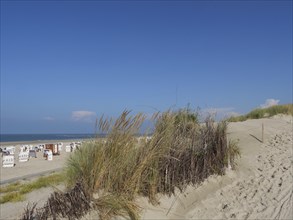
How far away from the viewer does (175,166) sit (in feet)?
25.2

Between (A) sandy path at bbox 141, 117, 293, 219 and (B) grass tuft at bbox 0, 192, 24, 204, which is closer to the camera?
(A) sandy path at bbox 141, 117, 293, 219

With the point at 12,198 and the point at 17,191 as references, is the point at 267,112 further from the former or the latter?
the point at 12,198

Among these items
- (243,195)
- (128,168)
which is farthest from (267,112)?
(128,168)

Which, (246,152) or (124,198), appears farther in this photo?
(246,152)

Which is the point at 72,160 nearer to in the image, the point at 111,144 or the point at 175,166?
the point at 111,144

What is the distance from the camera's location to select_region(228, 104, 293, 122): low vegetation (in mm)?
27047

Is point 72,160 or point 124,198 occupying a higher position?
point 72,160

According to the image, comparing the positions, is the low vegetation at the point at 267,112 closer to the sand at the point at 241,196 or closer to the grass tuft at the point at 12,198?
the sand at the point at 241,196

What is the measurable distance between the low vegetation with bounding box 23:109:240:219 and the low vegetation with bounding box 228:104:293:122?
19.2 meters

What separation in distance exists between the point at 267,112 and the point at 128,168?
23.6 metres

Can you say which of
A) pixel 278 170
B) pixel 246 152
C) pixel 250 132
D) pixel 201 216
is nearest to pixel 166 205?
pixel 201 216

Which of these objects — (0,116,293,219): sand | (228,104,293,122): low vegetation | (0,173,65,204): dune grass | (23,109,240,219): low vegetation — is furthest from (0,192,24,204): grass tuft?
(228,104,293,122): low vegetation

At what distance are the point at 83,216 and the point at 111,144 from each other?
4.21 ft

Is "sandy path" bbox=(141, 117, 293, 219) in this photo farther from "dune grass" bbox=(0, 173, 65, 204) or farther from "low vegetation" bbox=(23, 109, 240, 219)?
"dune grass" bbox=(0, 173, 65, 204)
